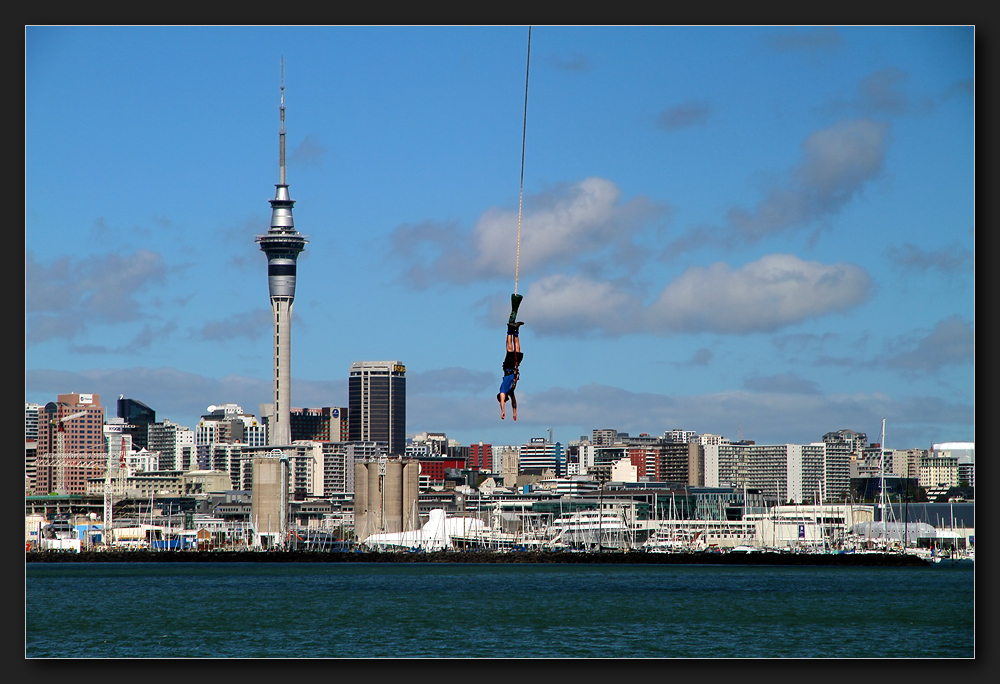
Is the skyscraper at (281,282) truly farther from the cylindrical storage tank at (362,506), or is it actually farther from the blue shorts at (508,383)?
the blue shorts at (508,383)

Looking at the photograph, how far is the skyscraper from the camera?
16662 centimetres

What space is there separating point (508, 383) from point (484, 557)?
2599 inches

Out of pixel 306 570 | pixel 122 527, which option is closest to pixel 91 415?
pixel 122 527

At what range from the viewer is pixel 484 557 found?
3253 inches

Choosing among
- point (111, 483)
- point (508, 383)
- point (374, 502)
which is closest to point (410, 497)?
point (374, 502)

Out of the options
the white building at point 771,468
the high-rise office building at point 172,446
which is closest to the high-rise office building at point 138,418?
the high-rise office building at point 172,446

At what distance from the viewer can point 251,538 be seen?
103250 millimetres

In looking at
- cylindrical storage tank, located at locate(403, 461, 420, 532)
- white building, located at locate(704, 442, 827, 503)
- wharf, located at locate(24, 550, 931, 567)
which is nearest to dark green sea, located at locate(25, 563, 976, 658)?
wharf, located at locate(24, 550, 931, 567)

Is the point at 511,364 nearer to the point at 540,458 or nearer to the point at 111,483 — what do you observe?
the point at 111,483

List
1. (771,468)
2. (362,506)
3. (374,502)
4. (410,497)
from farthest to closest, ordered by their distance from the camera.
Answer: (771,468) → (362,506) → (374,502) → (410,497)

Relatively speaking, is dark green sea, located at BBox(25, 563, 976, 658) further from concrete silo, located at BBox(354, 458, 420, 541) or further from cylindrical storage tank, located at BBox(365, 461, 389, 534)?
cylindrical storage tank, located at BBox(365, 461, 389, 534)
